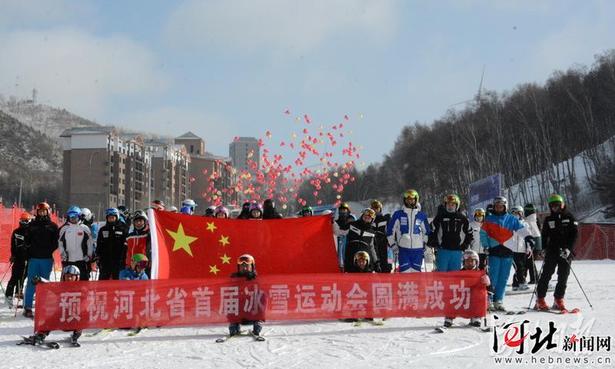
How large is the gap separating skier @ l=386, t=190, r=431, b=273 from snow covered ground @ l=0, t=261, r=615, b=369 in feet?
3.48

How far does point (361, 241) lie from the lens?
10328mm

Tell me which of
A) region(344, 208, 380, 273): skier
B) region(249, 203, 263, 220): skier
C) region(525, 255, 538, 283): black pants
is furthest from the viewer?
region(525, 255, 538, 283): black pants

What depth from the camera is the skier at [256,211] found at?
39.9 feet

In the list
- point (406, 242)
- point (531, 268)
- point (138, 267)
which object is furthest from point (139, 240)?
point (531, 268)

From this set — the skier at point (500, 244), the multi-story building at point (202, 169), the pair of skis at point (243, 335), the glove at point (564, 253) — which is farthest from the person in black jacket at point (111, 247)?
the multi-story building at point (202, 169)

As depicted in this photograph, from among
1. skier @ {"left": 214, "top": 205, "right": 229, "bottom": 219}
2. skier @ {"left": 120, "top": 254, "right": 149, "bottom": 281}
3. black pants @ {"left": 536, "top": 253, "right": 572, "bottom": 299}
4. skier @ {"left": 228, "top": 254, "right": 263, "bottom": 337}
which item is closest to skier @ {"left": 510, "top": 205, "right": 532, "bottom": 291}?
black pants @ {"left": 536, "top": 253, "right": 572, "bottom": 299}

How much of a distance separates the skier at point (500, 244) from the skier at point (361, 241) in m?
1.94

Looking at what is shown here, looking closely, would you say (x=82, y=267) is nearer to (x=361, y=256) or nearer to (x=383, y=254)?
(x=361, y=256)

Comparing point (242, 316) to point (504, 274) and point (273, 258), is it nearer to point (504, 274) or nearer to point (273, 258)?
point (273, 258)

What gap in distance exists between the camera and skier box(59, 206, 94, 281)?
10.8 m

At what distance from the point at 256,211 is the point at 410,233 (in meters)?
3.08

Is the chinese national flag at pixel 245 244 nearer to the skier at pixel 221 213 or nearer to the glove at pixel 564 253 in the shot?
the skier at pixel 221 213

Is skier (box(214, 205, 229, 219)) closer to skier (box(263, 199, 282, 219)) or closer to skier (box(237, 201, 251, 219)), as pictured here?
skier (box(237, 201, 251, 219))

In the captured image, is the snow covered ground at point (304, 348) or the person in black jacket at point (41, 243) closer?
the snow covered ground at point (304, 348)
